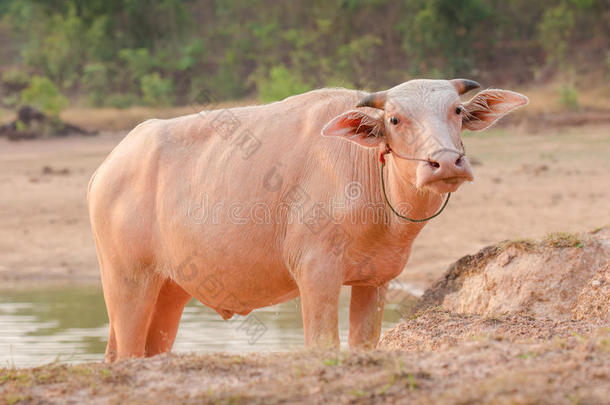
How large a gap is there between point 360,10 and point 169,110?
684 centimetres

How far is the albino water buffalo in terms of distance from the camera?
4.72 metres

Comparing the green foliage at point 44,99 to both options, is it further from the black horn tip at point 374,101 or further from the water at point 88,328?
the black horn tip at point 374,101

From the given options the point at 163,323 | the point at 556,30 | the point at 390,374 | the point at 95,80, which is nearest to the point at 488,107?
the point at 390,374

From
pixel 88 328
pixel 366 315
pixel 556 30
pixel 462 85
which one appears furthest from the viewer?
pixel 556 30

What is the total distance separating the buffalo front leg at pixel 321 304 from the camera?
189 inches

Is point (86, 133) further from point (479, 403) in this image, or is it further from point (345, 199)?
point (479, 403)

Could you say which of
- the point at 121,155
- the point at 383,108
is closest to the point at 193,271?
the point at 121,155

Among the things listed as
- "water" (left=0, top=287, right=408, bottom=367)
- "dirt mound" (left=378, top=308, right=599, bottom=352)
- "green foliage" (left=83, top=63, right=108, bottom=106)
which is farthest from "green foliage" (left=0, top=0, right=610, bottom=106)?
"dirt mound" (left=378, top=308, right=599, bottom=352)

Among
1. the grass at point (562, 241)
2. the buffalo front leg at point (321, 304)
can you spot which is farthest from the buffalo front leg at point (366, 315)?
the grass at point (562, 241)

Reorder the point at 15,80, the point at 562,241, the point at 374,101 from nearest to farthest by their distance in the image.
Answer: the point at 374,101 → the point at 562,241 → the point at 15,80

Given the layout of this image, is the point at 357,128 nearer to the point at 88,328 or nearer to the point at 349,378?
the point at 349,378

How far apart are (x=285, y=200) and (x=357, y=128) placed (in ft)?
2.01

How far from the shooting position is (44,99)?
22000 mm

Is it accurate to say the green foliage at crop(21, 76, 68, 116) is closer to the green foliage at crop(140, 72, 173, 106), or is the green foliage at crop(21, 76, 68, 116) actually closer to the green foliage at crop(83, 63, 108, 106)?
the green foliage at crop(140, 72, 173, 106)
